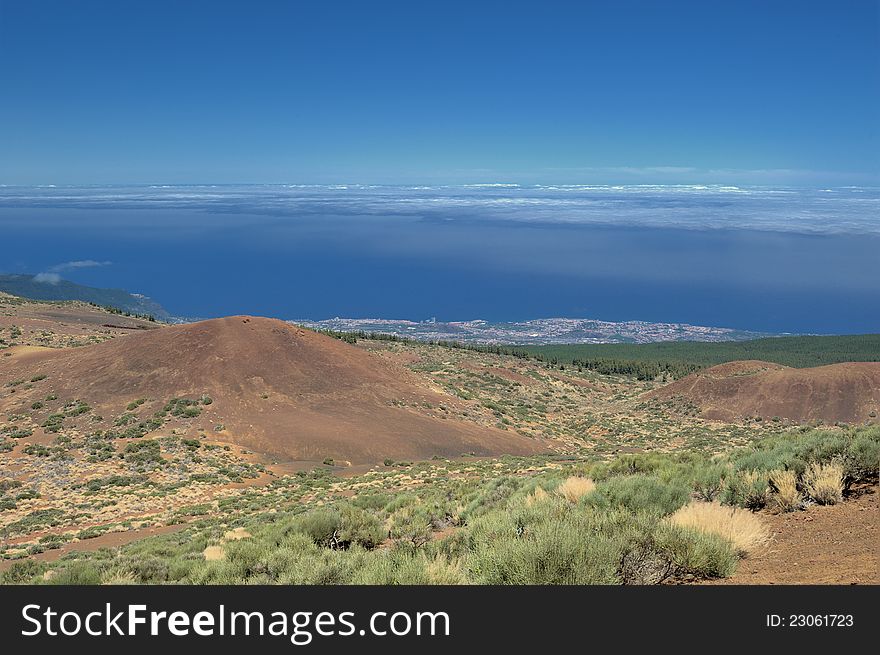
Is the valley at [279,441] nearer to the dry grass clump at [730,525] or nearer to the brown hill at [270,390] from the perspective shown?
the brown hill at [270,390]

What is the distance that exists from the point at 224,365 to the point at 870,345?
9071 cm

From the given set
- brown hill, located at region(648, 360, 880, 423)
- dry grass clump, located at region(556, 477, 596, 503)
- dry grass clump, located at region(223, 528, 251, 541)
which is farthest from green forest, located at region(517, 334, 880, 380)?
dry grass clump, located at region(556, 477, 596, 503)

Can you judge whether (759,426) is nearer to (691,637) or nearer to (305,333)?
(305,333)

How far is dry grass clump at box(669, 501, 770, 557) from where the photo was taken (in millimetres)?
6059

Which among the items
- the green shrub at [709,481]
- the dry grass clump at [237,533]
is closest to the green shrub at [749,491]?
the green shrub at [709,481]

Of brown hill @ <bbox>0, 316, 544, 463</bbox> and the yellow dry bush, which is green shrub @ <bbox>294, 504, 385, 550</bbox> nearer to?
the yellow dry bush

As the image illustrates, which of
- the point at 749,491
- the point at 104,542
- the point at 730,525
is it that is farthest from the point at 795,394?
the point at 104,542

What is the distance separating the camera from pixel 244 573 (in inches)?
289

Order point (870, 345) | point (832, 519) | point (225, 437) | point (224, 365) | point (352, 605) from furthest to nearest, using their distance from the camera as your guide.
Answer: point (870, 345) → point (224, 365) → point (225, 437) → point (832, 519) → point (352, 605)

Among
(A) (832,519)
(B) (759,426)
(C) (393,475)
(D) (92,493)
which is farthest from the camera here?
(B) (759,426)

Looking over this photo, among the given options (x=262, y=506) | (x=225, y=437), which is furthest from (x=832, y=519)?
(x=225, y=437)

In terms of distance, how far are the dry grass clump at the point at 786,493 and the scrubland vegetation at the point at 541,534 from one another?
0.03 m

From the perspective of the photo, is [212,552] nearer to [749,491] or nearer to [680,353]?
[749,491]

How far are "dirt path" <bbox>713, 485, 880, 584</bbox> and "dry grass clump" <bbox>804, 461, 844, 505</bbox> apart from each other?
135mm
